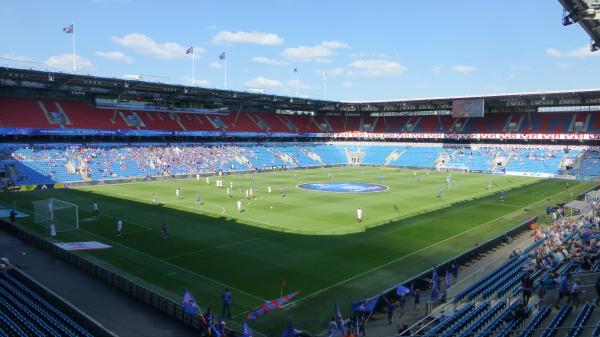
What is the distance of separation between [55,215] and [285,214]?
16.6 meters

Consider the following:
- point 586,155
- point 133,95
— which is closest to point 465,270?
point 586,155

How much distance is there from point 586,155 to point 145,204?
6349cm

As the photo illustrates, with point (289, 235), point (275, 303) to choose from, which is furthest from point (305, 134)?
point (275, 303)

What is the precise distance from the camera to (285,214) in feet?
115

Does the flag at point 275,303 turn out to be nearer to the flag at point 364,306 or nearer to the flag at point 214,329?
the flag at point 214,329

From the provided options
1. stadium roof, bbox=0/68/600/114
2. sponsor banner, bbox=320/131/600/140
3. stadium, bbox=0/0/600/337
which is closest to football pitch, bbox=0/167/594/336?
stadium, bbox=0/0/600/337

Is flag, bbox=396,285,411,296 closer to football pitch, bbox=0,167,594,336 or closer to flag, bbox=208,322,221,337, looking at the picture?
football pitch, bbox=0,167,594,336

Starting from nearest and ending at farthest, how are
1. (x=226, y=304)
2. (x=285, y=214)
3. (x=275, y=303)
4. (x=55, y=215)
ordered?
(x=275, y=303), (x=226, y=304), (x=55, y=215), (x=285, y=214)

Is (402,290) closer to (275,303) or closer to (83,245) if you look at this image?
(275,303)

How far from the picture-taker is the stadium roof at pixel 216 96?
189 feet

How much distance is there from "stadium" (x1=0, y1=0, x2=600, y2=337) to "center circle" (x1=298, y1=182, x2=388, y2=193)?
644mm

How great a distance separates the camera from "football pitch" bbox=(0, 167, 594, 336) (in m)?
19.5

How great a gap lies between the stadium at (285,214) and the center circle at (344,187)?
2.11 feet

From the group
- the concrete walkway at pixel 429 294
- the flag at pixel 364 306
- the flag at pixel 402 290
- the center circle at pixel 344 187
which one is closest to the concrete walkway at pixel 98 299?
the flag at pixel 364 306
